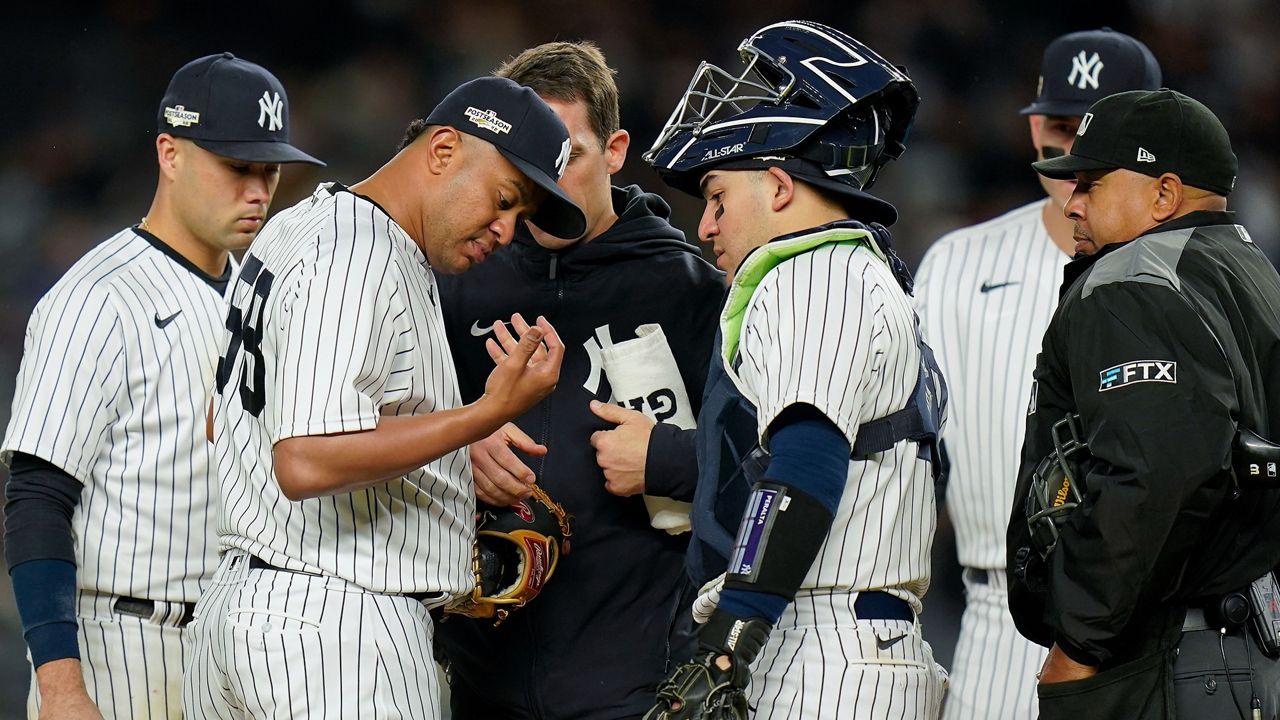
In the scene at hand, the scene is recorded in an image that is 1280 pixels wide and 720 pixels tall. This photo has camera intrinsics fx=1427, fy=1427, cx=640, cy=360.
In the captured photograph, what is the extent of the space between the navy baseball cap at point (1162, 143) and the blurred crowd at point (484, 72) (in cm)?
368

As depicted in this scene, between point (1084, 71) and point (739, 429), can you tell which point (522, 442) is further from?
point (1084, 71)

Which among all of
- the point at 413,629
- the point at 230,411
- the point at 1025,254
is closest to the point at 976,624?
the point at 1025,254

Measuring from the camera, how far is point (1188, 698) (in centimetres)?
240

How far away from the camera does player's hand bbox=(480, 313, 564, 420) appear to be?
2293mm

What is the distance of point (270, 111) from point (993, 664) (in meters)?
2.32

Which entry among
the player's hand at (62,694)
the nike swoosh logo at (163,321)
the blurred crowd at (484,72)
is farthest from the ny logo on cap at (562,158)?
the blurred crowd at (484,72)

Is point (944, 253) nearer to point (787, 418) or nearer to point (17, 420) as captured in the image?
point (787, 418)

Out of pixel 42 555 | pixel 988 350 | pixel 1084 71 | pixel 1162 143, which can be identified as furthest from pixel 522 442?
pixel 1084 71

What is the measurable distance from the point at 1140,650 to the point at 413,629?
124cm

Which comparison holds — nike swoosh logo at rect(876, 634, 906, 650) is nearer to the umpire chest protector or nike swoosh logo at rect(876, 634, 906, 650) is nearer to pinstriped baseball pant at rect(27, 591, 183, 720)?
the umpire chest protector

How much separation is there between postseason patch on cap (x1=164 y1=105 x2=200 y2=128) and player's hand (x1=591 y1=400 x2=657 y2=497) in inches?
51.2

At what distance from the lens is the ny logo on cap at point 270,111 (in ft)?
11.3

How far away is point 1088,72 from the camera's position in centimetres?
396

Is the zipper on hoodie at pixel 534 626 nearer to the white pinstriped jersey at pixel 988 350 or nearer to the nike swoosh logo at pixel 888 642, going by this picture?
the nike swoosh logo at pixel 888 642
